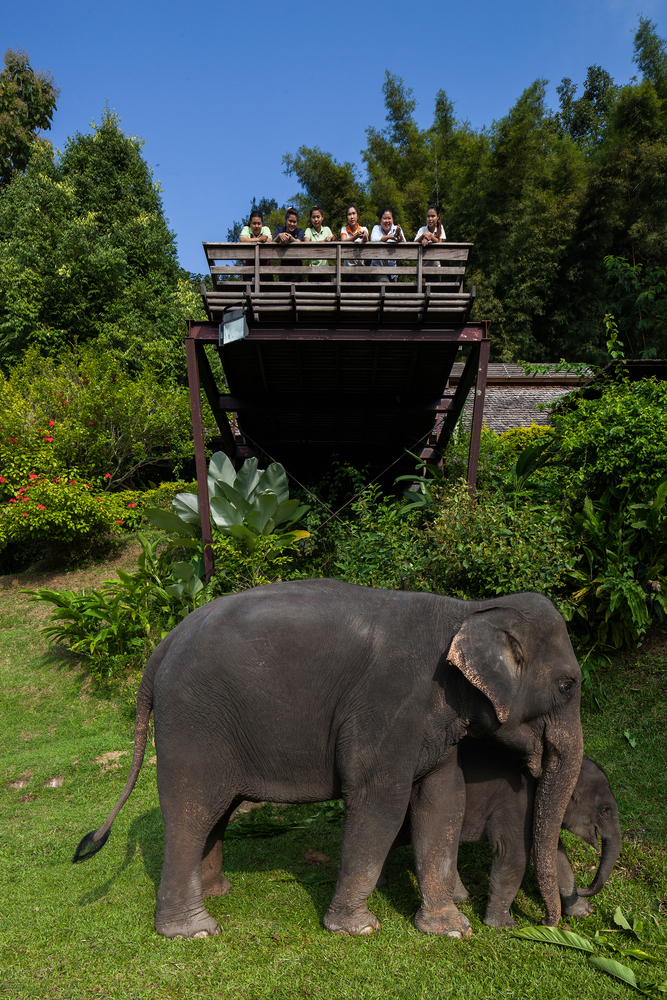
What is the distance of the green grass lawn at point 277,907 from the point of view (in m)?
3.81

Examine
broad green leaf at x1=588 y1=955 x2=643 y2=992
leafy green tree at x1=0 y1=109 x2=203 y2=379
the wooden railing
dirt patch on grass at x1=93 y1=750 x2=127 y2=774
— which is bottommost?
dirt patch on grass at x1=93 y1=750 x2=127 y2=774

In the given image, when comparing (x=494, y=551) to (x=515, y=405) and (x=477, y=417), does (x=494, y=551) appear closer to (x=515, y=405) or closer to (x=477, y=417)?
(x=477, y=417)

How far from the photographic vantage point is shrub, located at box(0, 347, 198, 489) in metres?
15.1

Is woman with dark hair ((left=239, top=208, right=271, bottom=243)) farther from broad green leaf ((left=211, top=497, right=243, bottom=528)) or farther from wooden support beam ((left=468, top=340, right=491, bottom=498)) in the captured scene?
broad green leaf ((left=211, top=497, right=243, bottom=528))

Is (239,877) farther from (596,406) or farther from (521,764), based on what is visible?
(596,406)

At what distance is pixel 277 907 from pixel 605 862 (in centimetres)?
214

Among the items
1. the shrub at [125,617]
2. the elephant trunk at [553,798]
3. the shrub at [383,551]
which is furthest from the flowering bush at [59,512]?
the elephant trunk at [553,798]

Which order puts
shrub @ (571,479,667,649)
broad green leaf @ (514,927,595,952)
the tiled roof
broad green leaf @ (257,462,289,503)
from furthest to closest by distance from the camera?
the tiled roof, broad green leaf @ (257,462,289,503), shrub @ (571,479,667,649), broad green leaf @ (514,927,595,952)

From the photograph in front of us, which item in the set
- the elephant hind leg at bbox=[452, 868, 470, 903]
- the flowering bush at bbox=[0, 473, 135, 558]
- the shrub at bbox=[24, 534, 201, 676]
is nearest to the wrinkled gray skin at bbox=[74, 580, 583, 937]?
the elephant hind leg at bbox=[452, 868, 470, 903]

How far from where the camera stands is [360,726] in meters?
4.21

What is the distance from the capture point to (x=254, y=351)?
975cm

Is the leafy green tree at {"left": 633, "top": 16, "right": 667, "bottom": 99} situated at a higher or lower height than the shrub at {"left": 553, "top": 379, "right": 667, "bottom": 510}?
higher

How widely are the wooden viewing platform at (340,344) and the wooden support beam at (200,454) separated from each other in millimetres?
19

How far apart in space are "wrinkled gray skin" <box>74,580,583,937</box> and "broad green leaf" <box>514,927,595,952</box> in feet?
0.64
